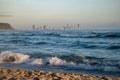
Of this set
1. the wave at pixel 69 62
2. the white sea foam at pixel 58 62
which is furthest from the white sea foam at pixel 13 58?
the white sea foam at pixel 58 62

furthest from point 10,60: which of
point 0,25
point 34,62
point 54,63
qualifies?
point 0,25

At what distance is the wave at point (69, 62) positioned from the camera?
405 inches

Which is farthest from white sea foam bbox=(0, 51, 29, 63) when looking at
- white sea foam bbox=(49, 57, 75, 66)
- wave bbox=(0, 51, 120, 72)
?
white sea foam bbox=(49, 57, 75, 66)

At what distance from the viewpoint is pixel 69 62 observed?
1134cm

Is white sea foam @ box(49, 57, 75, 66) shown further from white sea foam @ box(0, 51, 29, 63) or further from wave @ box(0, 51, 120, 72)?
white sea foam @ box(0, 51, 29, 63)

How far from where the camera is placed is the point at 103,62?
36.7 feet

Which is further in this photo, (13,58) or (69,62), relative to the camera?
(13,58)

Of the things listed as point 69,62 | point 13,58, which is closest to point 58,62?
point 69,62

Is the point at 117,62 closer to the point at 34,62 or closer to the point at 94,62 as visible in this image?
the point at 94,62

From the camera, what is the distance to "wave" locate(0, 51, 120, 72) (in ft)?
33.7

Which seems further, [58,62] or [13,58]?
[13,58]

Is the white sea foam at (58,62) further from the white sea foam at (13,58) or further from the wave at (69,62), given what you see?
the white sea foam at (13,58)

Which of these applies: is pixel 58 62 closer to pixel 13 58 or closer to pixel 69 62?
pixel 69 62

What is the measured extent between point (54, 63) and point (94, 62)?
1983mm
